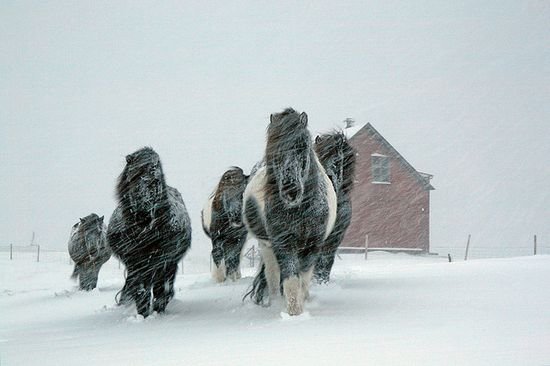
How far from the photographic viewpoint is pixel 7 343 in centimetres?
645

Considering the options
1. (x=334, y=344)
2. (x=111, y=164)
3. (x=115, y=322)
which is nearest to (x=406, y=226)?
(x=115, y=322)

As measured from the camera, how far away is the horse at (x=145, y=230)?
769 centimetres

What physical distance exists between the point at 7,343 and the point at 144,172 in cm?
263

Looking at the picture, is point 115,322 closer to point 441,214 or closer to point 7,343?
point 7,343

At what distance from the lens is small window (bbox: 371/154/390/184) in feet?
106

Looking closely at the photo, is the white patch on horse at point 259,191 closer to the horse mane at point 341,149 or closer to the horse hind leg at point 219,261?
the horse mane at point 341,149

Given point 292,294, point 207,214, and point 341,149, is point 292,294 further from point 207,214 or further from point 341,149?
point 207,214

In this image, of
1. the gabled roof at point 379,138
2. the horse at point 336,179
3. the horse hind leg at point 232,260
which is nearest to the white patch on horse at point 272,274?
the horse at point 336,179

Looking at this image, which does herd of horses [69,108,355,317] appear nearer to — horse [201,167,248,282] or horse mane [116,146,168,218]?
horse mane [116,146,168,218]

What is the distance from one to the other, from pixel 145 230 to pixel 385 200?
997 inches

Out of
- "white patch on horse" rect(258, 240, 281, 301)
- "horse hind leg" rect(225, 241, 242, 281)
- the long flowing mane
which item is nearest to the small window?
"horse hind leg" rect(225, 241, 242, 281)

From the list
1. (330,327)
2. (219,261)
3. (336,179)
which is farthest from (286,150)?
(219,261)

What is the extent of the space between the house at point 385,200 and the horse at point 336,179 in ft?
66.7

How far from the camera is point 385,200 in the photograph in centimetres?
3180
